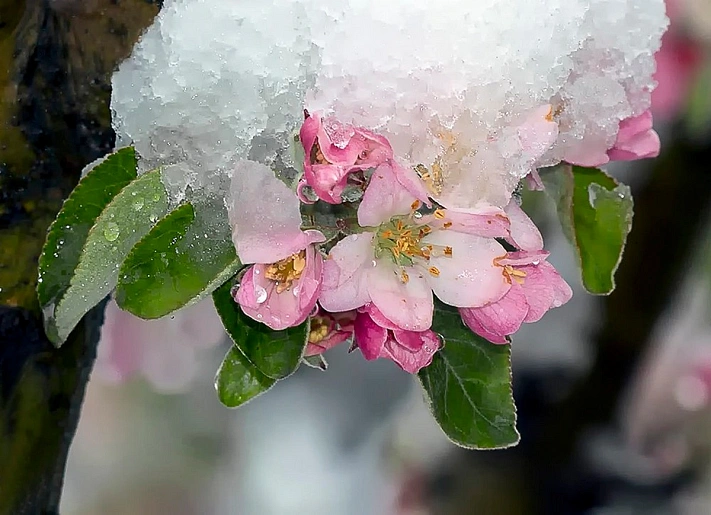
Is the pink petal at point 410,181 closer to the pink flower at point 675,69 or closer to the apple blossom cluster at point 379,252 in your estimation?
the apple blossom cluster at point 379,252

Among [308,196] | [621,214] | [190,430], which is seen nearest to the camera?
[308,196]

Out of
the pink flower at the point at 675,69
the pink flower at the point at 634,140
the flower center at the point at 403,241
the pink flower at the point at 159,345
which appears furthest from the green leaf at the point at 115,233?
the pink flower at the point at 675,69

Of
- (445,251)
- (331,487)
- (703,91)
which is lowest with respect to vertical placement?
(331,487)

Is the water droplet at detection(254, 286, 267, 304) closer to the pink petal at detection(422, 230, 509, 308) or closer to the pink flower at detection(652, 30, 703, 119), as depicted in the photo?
the pink petal at detection(422, 230, 509, 308)

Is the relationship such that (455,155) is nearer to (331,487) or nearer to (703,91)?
(331,487)

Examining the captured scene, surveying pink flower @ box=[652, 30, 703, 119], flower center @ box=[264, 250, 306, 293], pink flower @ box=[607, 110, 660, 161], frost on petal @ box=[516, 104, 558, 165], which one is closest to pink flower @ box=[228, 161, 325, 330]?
flower center @ box=[264, 250, 306, 293]

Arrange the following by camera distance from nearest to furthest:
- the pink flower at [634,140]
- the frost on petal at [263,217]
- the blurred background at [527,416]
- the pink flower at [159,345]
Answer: the frost on petal at [263,217], the pink flower at [634,140], the pink flower at [159,345], the blurred background at [527,416]

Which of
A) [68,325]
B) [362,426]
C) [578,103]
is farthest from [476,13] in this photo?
[362,426]
